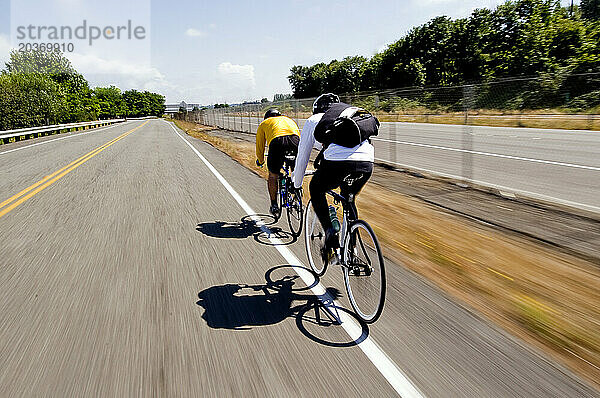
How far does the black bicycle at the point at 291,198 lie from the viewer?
633 centimetres

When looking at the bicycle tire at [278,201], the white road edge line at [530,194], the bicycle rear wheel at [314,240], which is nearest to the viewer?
the bicycle rear wheel at [314,240]

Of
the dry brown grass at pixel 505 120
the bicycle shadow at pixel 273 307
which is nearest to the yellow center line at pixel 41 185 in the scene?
the bicycle shadow at pixel 273 307

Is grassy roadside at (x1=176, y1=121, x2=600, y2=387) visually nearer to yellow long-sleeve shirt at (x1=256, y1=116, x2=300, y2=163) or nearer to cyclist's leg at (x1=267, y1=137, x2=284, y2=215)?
cyclist's leg at (x1=267, y1=137, x2=284, y2=215)

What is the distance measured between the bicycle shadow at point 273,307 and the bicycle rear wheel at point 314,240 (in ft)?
0.80

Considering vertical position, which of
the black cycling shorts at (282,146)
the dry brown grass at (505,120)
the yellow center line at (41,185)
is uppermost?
the dry brown grass at (505,120)

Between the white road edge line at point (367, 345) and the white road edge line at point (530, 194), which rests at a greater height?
the white road edge line at point (530, 194)

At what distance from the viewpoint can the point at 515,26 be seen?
54000 mm

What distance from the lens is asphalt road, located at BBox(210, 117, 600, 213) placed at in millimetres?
9008

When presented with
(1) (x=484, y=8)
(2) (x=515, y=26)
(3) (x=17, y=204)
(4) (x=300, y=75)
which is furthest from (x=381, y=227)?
(4) (x=300, y=75)

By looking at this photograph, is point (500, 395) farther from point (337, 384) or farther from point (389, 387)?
point (337, 384)

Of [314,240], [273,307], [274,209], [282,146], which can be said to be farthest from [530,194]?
[273,307]

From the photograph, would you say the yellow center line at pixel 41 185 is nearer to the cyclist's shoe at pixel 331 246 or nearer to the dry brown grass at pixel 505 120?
the cyclist's shoe at pixel 331 246

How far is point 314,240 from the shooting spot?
190 inches

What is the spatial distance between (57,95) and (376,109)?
58.4 m
